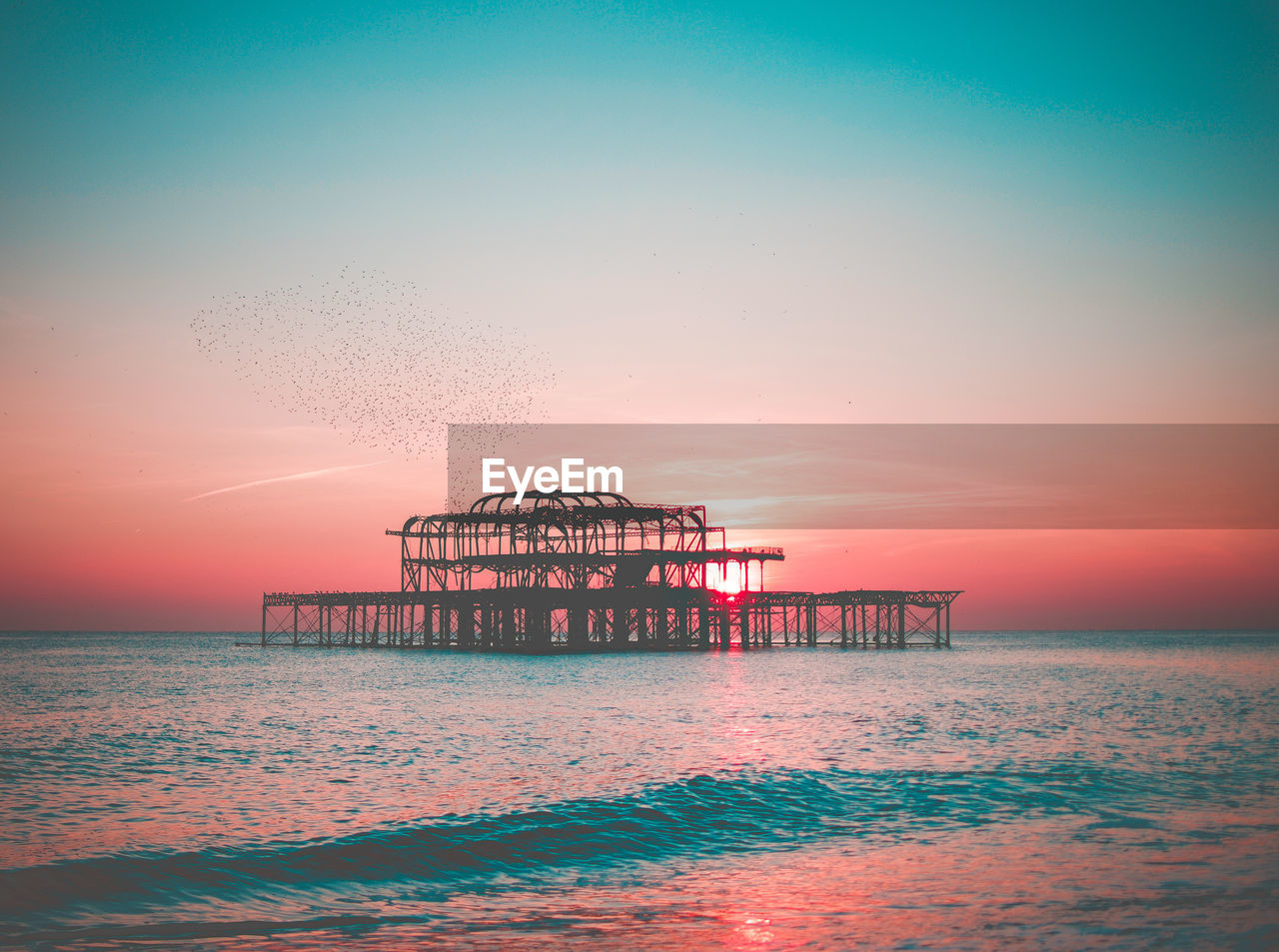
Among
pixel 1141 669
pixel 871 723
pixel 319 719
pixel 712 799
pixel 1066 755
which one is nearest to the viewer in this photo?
pixel 712 799

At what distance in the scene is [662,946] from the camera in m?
10.3

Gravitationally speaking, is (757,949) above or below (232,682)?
above

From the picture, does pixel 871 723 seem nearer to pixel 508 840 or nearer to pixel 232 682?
pixel 508 840

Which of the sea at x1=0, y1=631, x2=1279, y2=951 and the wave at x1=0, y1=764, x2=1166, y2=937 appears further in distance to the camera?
the wave at x1=0, y1=764, x2=1166, y2=937

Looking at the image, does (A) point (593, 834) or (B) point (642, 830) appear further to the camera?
(B) point (642, 830)

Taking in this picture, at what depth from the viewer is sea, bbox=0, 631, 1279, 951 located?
36.8 ft

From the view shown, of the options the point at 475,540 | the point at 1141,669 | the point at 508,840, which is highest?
the point at 475,540

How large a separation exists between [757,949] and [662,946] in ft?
3.24

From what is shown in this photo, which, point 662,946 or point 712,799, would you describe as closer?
point 662,946

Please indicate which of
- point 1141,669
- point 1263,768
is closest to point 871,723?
point 1263,768

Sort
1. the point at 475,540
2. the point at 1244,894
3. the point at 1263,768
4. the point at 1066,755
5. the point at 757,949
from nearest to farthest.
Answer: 1. the point at 757,949
2. the point at 1244,894
3. the point at 1263,768
4. the point at 1066,755
5. the point at 475,540

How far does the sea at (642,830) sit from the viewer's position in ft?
36.8

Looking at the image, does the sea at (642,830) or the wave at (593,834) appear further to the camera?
the wave at (593,834)

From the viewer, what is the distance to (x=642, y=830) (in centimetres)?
1659
